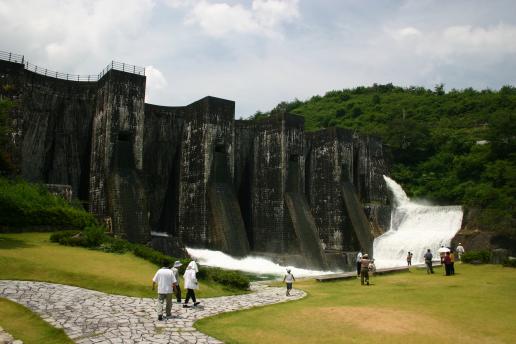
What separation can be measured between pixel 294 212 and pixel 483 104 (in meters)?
38.0

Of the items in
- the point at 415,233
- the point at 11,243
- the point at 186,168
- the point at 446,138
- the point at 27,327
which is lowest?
the point at 27,327

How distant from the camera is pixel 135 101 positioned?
24703 mm

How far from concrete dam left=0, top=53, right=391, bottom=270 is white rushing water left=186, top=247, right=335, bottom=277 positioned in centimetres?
58

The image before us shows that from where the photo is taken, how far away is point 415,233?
108ft

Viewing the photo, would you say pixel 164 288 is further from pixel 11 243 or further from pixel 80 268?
pixel 11 243

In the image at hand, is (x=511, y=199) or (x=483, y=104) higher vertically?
(x=483, y=104)

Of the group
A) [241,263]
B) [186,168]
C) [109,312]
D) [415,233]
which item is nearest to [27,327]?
[109,312]

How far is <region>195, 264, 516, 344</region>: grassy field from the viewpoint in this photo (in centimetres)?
910

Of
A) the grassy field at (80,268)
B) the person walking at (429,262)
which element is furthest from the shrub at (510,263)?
the grassy field at (80,268)

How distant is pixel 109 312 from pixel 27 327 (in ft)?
5.39

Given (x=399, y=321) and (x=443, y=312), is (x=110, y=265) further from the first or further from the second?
(x=443, y=312)

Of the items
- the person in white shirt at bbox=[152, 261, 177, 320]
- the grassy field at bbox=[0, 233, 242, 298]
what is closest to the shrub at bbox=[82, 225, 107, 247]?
the grassy field at bbox=[0, 233, 242, 298]

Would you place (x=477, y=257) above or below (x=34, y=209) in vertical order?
below

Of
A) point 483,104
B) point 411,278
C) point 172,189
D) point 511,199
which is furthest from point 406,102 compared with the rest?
point 411,278
